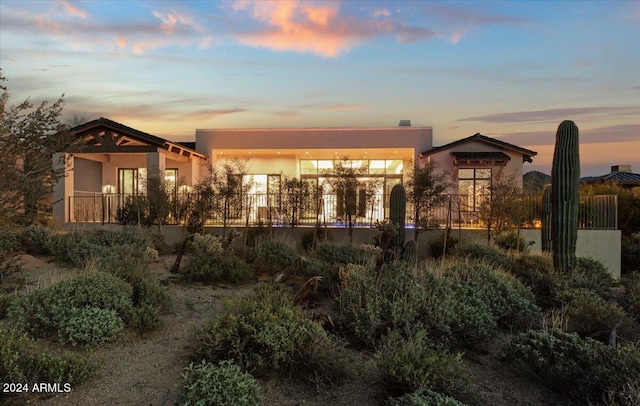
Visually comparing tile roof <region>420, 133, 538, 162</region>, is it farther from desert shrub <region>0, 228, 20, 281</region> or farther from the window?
desert shrub <region>0, 228, 20, 281</region>

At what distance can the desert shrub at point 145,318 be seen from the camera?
5.08 metres

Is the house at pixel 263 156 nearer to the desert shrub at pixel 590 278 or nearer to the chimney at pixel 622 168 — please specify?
the desert shrub at pixel 590 278

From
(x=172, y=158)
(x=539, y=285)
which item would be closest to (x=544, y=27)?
(x=539, y=285)

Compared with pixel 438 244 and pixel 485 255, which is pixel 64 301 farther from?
pixel 438 244

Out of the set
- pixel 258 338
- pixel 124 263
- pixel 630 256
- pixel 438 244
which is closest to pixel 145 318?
pixel 258 338

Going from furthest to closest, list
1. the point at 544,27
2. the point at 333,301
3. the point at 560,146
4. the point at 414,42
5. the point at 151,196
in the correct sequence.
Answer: the point at 151,196, the point at 414,42, the point at 544,27, the point at 560,146, the point at 333,301

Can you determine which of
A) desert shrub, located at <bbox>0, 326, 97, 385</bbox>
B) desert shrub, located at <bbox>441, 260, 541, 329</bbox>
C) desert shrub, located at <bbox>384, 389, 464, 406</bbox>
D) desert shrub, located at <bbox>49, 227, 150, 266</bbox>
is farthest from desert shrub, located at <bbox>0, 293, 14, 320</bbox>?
desert shrub, located at <bbox>441, 260, 541, 329</bbox>

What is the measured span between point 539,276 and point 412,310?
4134mm

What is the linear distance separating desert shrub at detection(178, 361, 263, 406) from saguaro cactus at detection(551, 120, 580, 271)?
7611 millimetres

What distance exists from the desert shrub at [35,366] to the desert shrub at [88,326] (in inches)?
18.8

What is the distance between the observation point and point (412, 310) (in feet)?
16.9

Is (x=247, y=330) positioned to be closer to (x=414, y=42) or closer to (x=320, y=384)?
(x=320, y=384)

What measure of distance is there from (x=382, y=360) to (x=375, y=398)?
0.35m

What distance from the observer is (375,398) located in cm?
391
